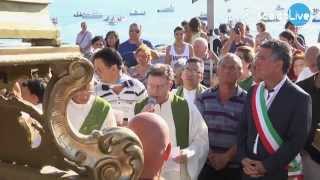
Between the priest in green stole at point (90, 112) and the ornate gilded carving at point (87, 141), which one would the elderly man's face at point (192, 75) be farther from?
the ornate gilded carving at point (87, 141)

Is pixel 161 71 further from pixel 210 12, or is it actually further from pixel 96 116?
pixel 210 12

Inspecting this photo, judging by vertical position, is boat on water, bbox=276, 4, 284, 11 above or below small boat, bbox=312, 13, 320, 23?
above

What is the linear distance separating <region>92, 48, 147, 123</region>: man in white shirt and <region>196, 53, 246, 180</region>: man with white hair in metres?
0.70

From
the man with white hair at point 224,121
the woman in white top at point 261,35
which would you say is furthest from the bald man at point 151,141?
the woman in white top at point 261,35

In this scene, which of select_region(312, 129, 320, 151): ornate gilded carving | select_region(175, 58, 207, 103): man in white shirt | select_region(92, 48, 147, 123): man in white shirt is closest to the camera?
select_region(312, 129, 320, 151): ornate gilded carving

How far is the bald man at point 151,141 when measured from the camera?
1759 mm

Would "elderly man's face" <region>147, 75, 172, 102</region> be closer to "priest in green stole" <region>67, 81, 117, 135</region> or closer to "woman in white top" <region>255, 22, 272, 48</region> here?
Answer: "priest in green stole" <region>67, 81, 117, 135</region>

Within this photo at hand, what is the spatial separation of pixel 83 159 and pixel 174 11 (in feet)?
68.4

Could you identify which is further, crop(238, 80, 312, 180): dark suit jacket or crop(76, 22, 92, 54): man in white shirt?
crop(76, 22, 92, 54): man in white shirt

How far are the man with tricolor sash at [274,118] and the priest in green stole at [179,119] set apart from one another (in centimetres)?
36

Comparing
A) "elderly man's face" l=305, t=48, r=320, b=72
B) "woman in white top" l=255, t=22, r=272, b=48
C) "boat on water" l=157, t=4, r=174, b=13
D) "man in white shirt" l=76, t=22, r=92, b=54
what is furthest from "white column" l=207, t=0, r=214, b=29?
"boat on water" l=157, t=4, r=174, b=13

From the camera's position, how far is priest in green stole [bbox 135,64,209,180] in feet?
13.8

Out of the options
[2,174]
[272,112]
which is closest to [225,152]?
[272,112]

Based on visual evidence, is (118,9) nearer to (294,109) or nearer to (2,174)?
(294,109)
